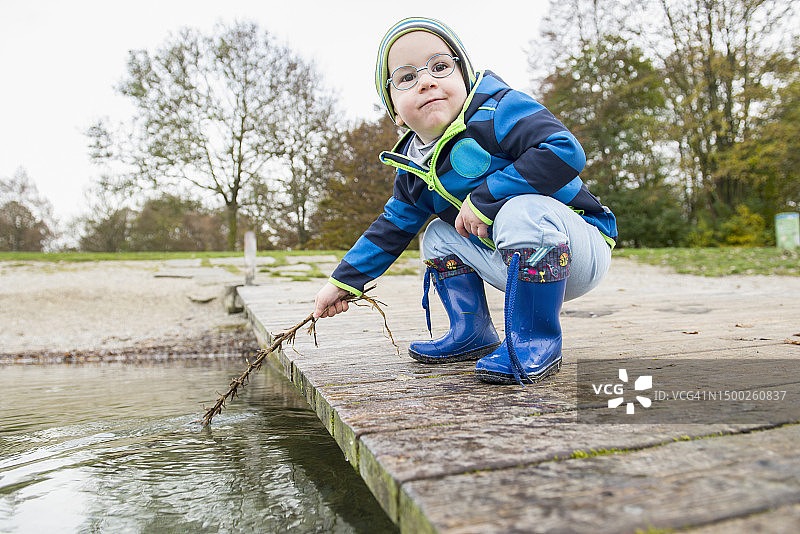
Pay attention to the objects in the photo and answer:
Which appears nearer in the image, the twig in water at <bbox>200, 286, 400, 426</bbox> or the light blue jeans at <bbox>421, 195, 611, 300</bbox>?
the light blue jeans at <bbox>421, 195, 611, 300</bbox>

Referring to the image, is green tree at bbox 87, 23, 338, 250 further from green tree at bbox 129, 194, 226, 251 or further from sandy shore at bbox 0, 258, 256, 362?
sandy shore at bbox 0, 258, 256, 362

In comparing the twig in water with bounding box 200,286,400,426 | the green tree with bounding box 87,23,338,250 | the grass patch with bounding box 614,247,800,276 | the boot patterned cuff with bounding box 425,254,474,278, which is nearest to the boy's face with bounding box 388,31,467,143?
the boot patterned cuff with bounding box 425,254,474,278

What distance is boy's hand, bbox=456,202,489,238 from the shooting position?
164cm

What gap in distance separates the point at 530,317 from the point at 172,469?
1165mm

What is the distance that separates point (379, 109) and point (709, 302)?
56.9 feet

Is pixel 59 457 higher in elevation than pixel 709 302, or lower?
lower

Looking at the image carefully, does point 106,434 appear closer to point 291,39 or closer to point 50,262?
point 50,262

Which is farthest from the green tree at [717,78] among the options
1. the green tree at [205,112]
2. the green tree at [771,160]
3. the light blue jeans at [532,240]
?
the light blue jeans at [532,240]

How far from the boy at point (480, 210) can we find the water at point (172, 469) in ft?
1.65

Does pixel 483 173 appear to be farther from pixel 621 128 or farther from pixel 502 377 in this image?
pixel 621 128

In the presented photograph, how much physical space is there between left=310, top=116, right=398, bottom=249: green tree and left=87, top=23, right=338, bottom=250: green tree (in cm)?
312

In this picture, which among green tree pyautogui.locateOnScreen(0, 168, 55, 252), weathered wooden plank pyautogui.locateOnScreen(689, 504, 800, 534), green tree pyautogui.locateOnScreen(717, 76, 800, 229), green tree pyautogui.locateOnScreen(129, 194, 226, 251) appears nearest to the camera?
→ weathered wooden plank pyautogui.locateOnScreen(689, 504, 800, 534)

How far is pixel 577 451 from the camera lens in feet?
3.01

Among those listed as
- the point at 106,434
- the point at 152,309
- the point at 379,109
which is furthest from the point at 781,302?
the point at 379,109
